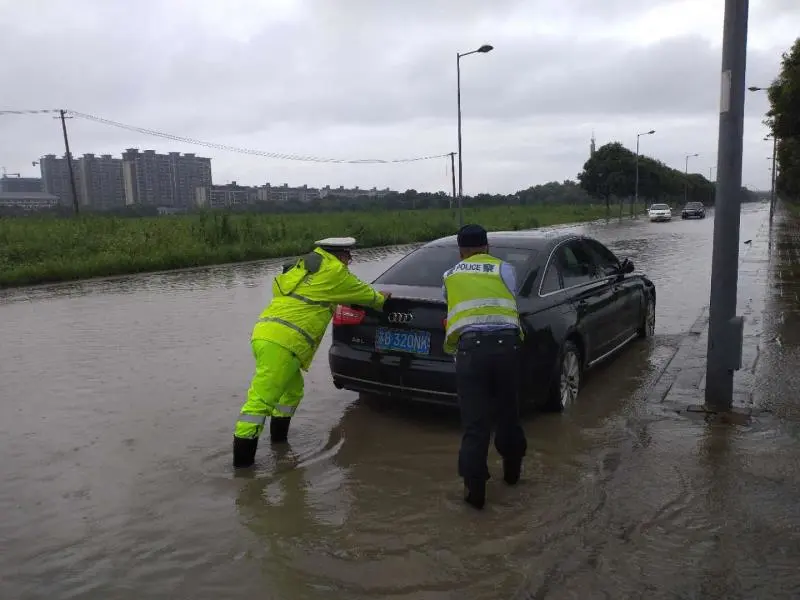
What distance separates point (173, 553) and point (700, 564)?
2591 mm

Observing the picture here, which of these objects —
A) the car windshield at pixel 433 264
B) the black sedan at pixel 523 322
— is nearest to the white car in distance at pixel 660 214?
the black sedan at pixel 523 322

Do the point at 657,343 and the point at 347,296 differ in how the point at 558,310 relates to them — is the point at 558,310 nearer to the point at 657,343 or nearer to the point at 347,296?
the point at 347,296

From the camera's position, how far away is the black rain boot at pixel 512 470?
4.26m

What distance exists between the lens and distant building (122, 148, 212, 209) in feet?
203

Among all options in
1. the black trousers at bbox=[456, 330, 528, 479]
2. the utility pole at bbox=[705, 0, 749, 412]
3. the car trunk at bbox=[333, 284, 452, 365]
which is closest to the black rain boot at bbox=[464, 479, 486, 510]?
the black trousers at bbox=[456, 330, 528, 479]

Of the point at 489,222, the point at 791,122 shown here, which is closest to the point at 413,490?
the point at 791,122

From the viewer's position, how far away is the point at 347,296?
15.8ft

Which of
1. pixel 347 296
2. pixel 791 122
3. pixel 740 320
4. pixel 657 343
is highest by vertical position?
pixel 791 122

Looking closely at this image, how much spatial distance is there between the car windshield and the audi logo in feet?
1.67

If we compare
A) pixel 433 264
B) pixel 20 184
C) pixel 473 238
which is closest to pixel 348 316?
Result: pixel 433 264

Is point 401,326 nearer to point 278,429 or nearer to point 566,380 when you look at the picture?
point 278,429

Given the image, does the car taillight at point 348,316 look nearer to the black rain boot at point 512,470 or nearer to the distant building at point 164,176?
the black rain boot at point 512,470

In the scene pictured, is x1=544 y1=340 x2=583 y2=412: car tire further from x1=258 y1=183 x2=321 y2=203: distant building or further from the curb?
x1=258 y1=183 x2=321 y2=203: distant building

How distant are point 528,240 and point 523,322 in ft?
4.31
